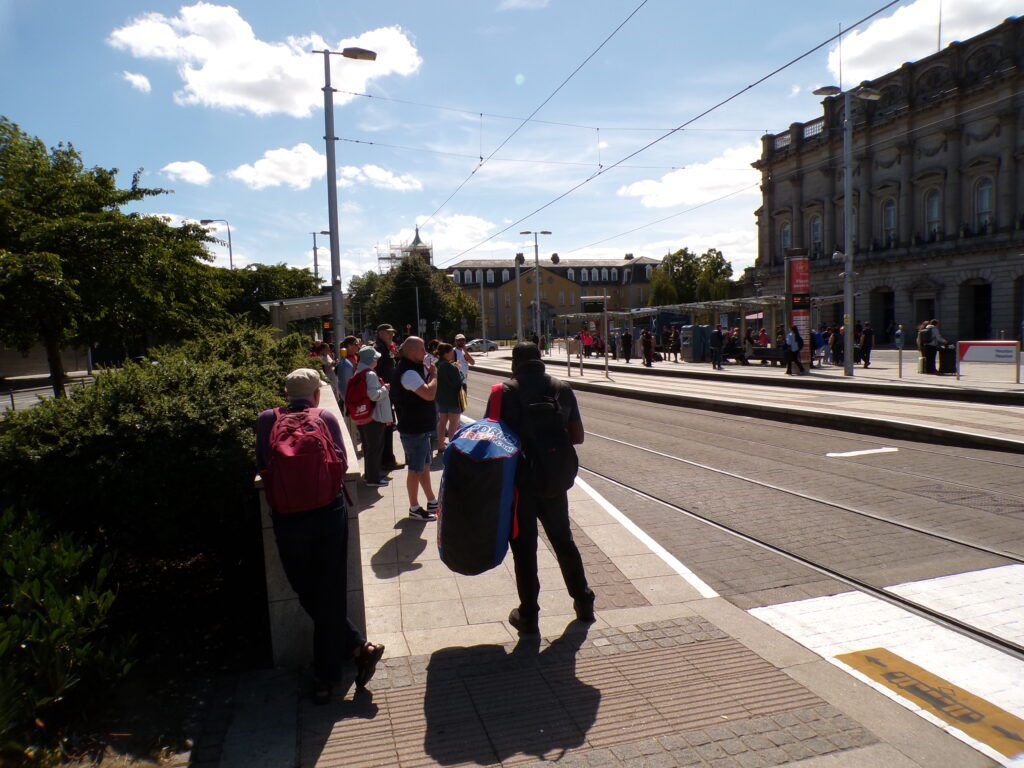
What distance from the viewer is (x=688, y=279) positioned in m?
89.7

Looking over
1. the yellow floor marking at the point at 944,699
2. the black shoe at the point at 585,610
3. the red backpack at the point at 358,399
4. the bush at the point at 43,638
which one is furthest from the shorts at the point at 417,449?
the yellow floor marking at the point at 944,699

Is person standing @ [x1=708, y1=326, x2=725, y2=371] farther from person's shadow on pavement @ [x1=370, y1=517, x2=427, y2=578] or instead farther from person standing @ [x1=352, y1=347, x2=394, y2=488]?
person's shadow on pavement @ [x1=370, y1=517, x2=427, y2=578]

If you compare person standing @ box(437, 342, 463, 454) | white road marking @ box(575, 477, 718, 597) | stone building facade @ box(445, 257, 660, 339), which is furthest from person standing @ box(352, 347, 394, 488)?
stone building facade @ box(445, 257, 660, 339)

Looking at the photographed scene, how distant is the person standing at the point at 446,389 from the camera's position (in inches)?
373

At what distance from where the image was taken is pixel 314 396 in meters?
4.18

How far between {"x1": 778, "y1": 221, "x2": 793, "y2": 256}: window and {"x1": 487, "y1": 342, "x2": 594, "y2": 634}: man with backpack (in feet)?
187

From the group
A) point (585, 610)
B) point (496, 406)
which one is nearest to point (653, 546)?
point (585, 610)

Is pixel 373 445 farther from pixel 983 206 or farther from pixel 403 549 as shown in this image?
pixel 983 206

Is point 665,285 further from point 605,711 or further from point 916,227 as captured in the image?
point 605,711

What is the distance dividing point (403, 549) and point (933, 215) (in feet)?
163

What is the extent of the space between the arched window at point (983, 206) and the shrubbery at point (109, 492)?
48.2m

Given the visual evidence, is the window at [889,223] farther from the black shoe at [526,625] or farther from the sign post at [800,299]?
the black shoe at [526,625]

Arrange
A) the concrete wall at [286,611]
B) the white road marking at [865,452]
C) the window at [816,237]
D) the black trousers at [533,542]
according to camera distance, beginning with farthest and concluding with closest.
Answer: the window at [816,237] < the white road marking at [865,452] < the black trousers at [533,542] < the concrete wall at [286,611]

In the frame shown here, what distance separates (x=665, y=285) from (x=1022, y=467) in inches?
3055
